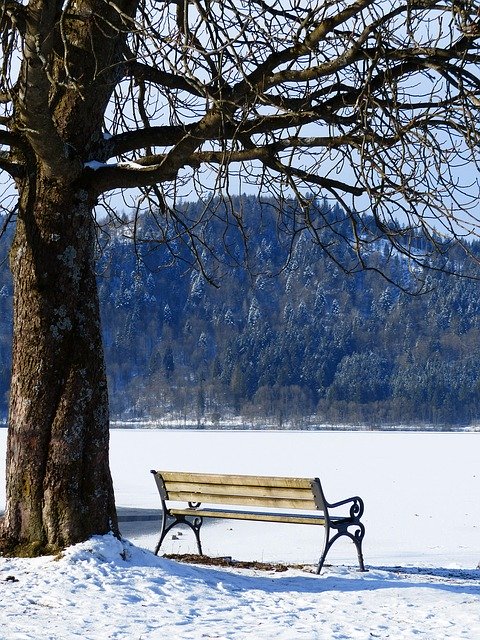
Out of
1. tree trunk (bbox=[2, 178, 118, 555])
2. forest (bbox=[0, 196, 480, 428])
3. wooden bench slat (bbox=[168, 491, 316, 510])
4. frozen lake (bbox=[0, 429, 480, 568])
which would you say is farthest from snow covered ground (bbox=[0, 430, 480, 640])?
forest (bbox=[0, 196, 480, 428])

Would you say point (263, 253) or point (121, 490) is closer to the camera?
point (121, 490)

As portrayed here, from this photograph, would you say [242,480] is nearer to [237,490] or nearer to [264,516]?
[237,490]

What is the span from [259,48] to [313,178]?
105cm

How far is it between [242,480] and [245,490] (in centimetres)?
9

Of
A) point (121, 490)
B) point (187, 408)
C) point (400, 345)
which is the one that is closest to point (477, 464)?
point (121, 490)

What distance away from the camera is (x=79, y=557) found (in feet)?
19.5

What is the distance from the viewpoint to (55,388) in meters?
6.30

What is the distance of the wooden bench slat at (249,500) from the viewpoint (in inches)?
287

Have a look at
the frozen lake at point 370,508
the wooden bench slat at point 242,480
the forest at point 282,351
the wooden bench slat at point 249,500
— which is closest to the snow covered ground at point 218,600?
the wooden bench slat at point 249,500

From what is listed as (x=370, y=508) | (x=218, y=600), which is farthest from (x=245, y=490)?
(x=370, y=508)

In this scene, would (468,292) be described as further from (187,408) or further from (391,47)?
(391,47)

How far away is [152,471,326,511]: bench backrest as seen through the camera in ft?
23.5

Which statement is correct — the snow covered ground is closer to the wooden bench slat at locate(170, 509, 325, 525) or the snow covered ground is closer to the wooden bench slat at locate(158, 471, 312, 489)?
the wooden bench slat at locate(170, 509, 325, 525)

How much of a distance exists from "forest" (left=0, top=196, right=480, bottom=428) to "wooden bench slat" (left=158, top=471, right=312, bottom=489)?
5448 inches
